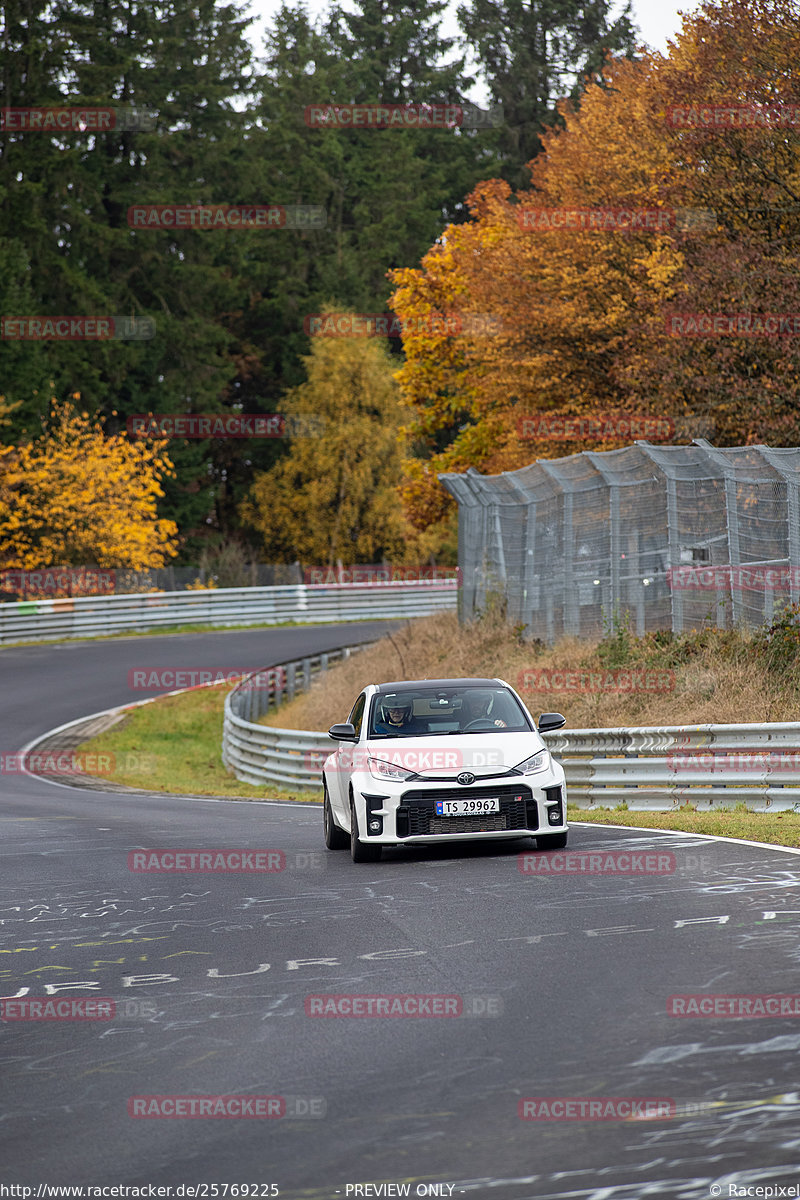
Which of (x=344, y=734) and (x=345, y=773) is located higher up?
(x=344, y=734)

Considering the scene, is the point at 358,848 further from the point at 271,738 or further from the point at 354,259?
the point at 354,259

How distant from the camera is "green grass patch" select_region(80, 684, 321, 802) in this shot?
2439 centimetres

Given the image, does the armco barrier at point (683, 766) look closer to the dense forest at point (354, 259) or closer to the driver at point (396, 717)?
the driver at point (396, 717)

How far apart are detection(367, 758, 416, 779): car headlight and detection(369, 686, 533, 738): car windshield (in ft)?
1.79

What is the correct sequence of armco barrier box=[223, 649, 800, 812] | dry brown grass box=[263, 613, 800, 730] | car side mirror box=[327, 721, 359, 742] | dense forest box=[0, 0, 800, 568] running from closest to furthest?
1. car side mirror box=[327, 721, 359, 742]
2. armco barrier box=[223, 649, 800, 812]
3. dry brown grass box=[263, 613, 800, 730]
4. dense forest box=[0, 0, 800, 568]

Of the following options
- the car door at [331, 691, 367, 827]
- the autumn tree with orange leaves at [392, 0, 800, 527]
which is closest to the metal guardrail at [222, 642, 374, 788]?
the autumn tree with orange leaves at [392, 0, 800, 527]

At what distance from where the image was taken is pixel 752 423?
23891mm

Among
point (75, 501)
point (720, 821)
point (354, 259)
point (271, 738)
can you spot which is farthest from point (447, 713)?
point (354, 259)

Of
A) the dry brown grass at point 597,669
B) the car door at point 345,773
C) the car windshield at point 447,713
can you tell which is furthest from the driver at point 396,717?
the dry brown grass at point 597,669

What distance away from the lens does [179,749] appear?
30.3m

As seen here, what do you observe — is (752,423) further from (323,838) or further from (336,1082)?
(336,1082)

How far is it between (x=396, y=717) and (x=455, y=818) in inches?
58.8

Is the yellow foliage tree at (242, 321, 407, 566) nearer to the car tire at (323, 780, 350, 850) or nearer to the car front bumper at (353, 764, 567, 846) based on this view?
the car tire at (323, 780, 350, 850)

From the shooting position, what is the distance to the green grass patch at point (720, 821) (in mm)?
12812
